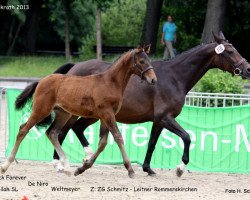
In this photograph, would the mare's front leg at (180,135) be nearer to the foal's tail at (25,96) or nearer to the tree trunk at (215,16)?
the foal's tail at (25,96)

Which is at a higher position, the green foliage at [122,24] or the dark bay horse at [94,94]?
the green foliage at [122,24]

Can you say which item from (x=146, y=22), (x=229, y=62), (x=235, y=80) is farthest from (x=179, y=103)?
(x=146, y=22)

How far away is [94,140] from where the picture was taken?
41.8ft

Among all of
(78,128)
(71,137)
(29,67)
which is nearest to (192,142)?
(78,128)

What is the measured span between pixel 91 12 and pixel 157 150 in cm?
3022

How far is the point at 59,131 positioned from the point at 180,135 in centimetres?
184

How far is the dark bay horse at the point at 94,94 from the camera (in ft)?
33.9

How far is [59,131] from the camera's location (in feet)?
37.1

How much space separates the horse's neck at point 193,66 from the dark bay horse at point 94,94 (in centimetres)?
140

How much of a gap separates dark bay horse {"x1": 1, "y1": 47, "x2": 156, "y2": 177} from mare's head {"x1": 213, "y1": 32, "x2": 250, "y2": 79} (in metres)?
1.67

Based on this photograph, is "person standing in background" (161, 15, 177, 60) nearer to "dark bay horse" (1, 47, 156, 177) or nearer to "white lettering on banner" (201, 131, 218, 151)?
"white lettering on banner" (201, 131, 218, 151)

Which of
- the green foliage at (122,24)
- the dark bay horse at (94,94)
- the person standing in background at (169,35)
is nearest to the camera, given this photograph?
the dark bay horse at (94,94)

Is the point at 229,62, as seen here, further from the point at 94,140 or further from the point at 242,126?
the point at 94,140

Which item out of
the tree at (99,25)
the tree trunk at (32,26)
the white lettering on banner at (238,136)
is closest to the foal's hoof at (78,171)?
the white lettering on banner at (238,136)
